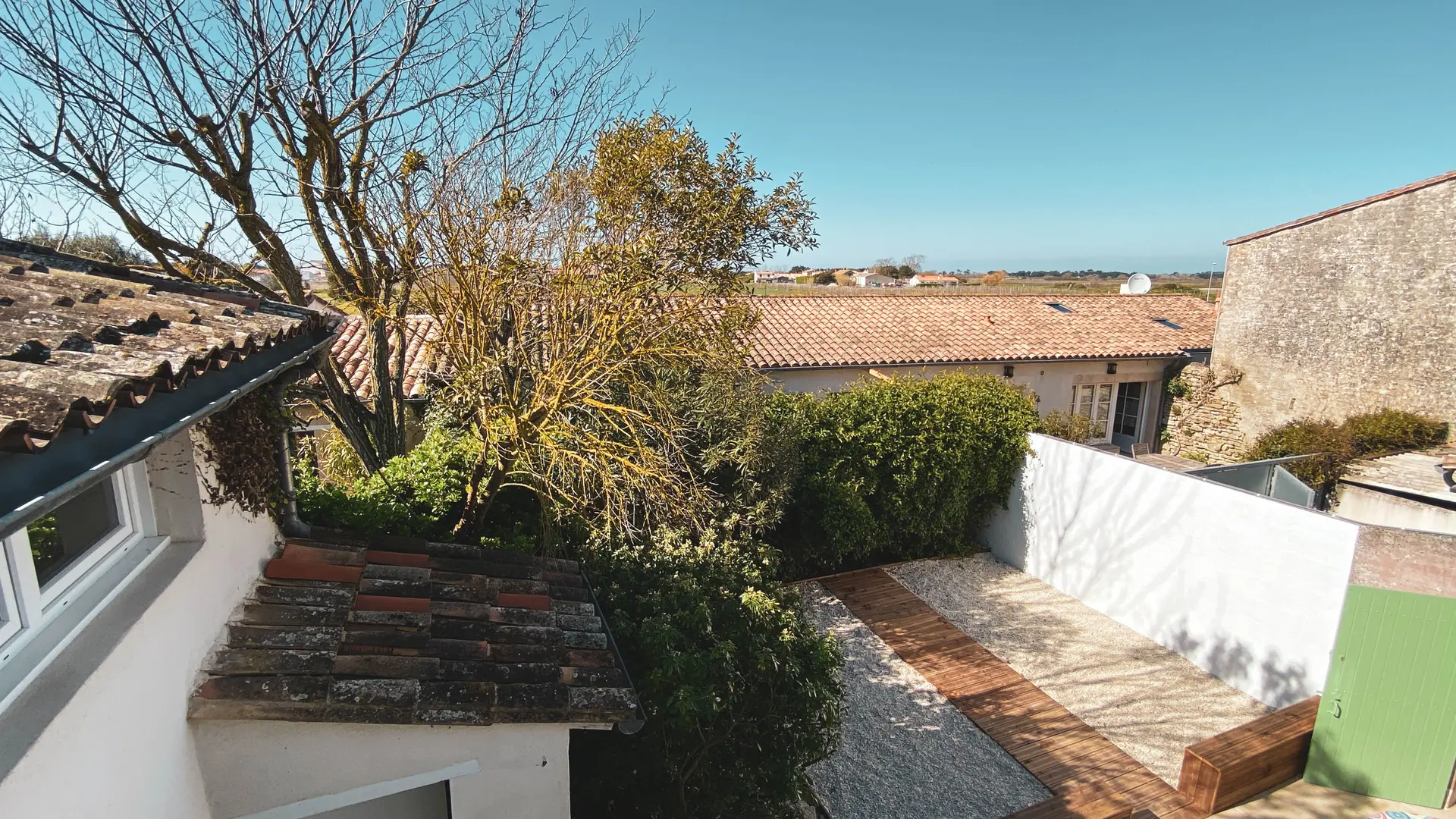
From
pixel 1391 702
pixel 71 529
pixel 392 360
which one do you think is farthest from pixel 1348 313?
pixel 71 529

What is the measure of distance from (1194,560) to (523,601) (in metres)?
10.0

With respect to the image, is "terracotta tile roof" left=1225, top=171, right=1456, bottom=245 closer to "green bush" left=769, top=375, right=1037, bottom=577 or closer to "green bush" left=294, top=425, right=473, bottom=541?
"green bush" left=769, top=375, right=1037, bottom=577

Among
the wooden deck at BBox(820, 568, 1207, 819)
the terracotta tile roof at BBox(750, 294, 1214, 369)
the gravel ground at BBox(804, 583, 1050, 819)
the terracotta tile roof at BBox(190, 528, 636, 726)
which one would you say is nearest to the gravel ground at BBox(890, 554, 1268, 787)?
the wooden deck at BBox(820, 568, 1207, 819)

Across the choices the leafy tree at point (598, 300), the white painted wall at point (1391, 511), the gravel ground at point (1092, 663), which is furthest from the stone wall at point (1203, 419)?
the leafy tree at point (598, 300)

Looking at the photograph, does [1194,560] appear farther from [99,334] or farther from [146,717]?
[99,334]

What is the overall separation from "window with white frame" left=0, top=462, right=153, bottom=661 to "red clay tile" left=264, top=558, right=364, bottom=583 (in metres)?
1.14

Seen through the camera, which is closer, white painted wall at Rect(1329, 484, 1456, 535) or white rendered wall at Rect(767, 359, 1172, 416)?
white painted wall at Rect(1329, 484, 1456, 535)

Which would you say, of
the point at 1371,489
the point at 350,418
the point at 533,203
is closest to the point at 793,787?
the point at 533,203

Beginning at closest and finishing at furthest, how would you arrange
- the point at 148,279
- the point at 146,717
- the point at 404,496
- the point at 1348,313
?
the point at 146,717
the point at 148,279
the point at 404,496
the point at 1348,313

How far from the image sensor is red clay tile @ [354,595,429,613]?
458cm

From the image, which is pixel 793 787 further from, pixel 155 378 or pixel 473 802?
pixel 155 378

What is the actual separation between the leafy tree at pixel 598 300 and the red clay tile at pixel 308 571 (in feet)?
7.60

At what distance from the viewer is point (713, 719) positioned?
607 centimetres

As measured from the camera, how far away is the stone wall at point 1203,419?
1897 centimetres
